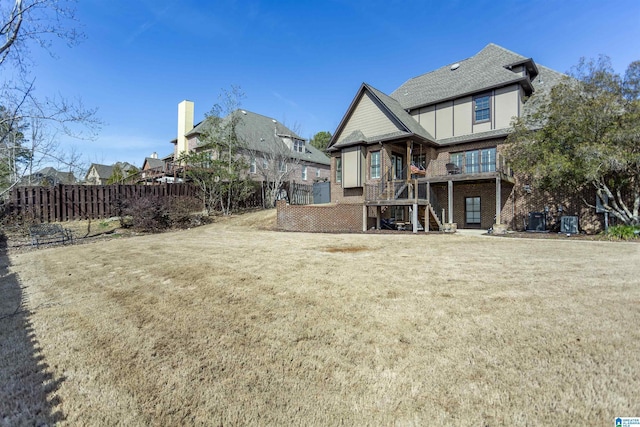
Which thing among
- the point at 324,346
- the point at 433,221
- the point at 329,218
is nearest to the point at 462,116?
the point at 433,221

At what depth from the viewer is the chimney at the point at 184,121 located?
29.0 meters

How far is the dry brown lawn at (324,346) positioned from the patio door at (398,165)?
12208 millimetres

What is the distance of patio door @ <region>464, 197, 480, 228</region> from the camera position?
17.1 meters

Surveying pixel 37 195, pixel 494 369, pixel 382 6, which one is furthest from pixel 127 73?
pixel 494 369

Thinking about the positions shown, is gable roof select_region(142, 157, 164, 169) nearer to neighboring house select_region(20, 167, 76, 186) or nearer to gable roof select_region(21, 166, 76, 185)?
neighboring house select_region(20, 167, 76, 186)

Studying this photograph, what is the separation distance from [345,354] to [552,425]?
164 centimetres

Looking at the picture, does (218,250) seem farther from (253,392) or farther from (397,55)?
(397,55)

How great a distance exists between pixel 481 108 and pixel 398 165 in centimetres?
524

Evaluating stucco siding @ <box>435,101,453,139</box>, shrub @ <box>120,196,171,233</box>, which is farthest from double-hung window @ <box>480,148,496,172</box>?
shrub @ <box>120,196,171,233</box>

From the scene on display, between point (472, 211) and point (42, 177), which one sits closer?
point (42, 177)

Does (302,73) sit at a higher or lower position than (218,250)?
higher

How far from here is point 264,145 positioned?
90.5ft

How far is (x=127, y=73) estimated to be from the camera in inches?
561

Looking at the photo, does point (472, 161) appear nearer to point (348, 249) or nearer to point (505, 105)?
point (505, 105)
